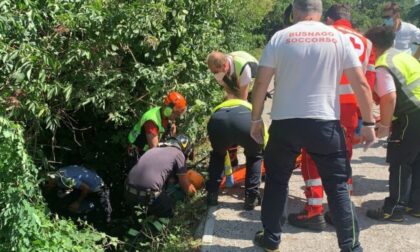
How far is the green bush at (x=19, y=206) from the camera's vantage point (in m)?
3.97

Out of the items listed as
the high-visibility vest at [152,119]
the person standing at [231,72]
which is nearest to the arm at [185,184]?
the high-visibility vest at [152,119]

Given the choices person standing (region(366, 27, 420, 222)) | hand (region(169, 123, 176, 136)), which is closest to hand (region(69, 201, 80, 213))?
hand (region(169, 123, 176, 136))

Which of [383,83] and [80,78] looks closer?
[383,83]

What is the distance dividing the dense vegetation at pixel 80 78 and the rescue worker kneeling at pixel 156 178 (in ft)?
0.79

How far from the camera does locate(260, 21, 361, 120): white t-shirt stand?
3471mm

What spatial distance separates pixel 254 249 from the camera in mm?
4195

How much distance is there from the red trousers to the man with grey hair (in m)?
0.73

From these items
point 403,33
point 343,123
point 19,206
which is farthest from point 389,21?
point 19,206

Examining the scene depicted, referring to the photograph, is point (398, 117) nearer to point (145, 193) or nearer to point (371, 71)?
point (371, 71)

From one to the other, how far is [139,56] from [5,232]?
291 centimetres

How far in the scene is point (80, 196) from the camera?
255 inches

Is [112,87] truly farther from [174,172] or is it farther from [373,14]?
[373,14]

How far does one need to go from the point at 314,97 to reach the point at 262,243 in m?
1.39

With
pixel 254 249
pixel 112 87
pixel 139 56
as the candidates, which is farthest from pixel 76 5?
pixel 254 249
